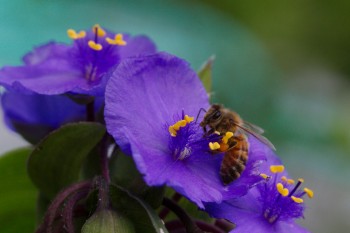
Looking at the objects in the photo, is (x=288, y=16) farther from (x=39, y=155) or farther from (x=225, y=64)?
(x=39, y=155)

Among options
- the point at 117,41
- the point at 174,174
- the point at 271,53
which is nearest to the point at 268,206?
the point at 174,174

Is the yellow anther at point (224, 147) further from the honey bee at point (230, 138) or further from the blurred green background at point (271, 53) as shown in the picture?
the blurred green background at point (271, 53)

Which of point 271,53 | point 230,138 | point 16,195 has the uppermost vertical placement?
point 230,138

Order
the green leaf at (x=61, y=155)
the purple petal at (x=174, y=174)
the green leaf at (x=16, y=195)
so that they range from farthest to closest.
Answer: the green leaf at (x=16, y=195) < the green leaf at (x=61, y=155) < the purple petal at (x=174, y=174)

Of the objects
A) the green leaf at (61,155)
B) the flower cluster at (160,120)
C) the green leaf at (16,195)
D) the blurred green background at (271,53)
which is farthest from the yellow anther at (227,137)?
the blurred green background at (271,53)

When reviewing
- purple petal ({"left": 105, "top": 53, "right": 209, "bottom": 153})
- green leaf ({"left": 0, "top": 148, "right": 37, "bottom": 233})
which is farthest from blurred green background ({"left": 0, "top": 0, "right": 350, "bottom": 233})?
purple petal ({"left": 105, "top": 53, "right": 209, "bottom": 153})

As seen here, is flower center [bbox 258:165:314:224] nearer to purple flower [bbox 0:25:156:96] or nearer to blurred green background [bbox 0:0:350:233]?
purple flower [bbox 0:25:156:96]

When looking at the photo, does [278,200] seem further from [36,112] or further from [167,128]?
[36,112]
